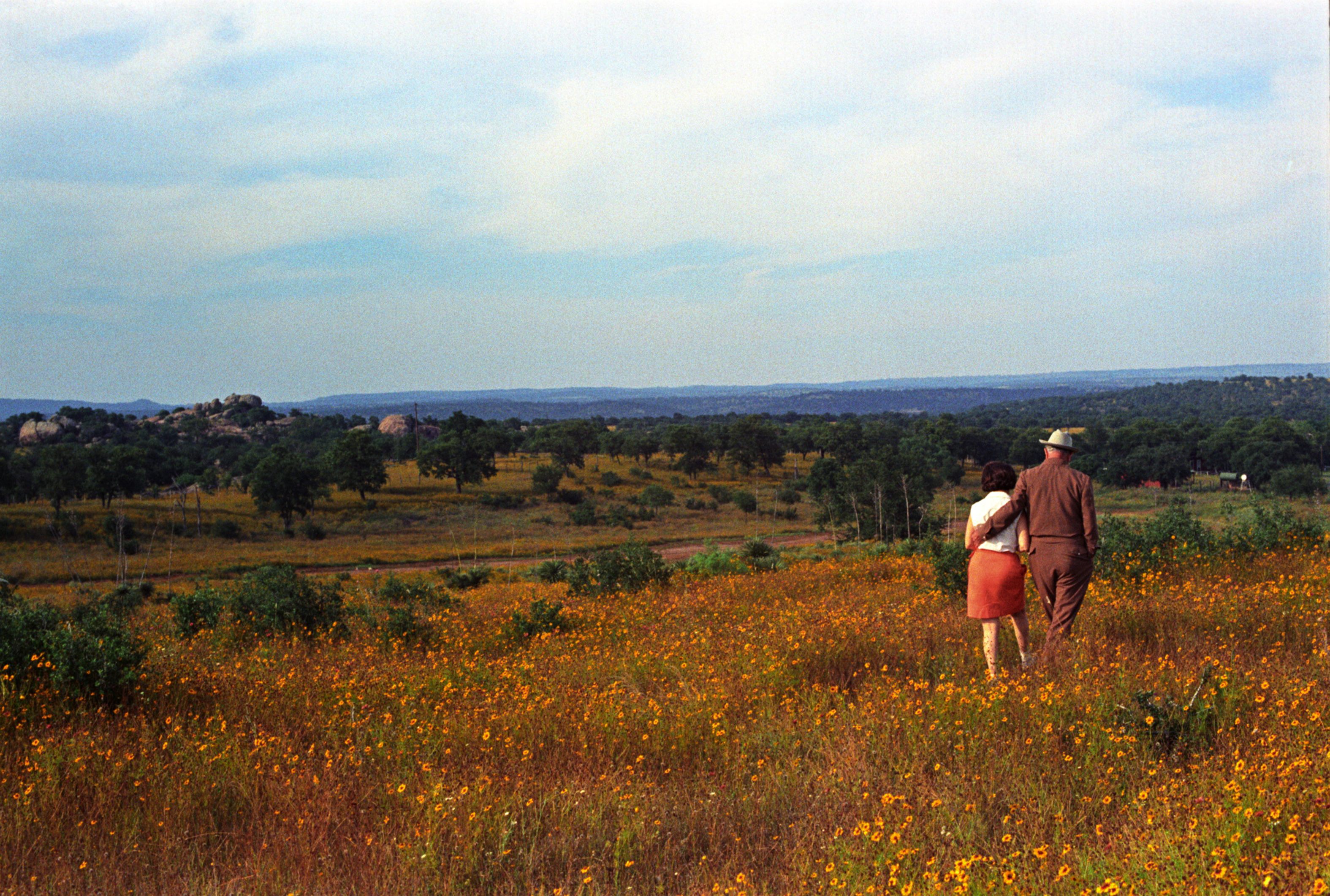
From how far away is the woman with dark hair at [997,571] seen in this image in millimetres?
6875

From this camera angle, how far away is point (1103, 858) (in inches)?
141

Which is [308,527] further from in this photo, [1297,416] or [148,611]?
[1297,416]

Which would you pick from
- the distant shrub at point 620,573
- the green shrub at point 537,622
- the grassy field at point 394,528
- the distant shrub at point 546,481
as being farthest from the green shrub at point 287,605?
the distant shrub at point 546,481

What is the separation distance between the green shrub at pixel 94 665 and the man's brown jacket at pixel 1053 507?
6588 millimetres

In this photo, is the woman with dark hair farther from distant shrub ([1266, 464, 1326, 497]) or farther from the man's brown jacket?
distant shrub ([1266, 464, 1326, 497])

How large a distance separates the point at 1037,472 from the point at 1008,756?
3.13m

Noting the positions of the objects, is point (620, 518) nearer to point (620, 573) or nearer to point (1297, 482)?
point (1297, 482)

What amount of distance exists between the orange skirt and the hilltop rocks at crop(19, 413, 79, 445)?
15735cm

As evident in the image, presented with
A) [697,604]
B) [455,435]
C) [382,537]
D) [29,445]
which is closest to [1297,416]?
[455,435]

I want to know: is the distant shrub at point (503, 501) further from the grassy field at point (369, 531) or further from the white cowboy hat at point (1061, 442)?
the white cowboy hat at point (1061, 442)

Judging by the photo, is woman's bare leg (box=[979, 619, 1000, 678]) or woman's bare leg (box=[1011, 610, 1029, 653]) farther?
woman's bare leg (box=[1011, 610, 1029, 653])

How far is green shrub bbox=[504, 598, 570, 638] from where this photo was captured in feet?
34.6

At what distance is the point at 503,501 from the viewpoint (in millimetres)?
78000

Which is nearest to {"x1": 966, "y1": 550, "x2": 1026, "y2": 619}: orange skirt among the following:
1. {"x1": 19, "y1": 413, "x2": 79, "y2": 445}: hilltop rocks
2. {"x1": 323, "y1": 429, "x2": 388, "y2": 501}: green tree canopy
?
{"x1": 323, "y1": 429, "x2": 388, "y2": 501}: green tree canopy
